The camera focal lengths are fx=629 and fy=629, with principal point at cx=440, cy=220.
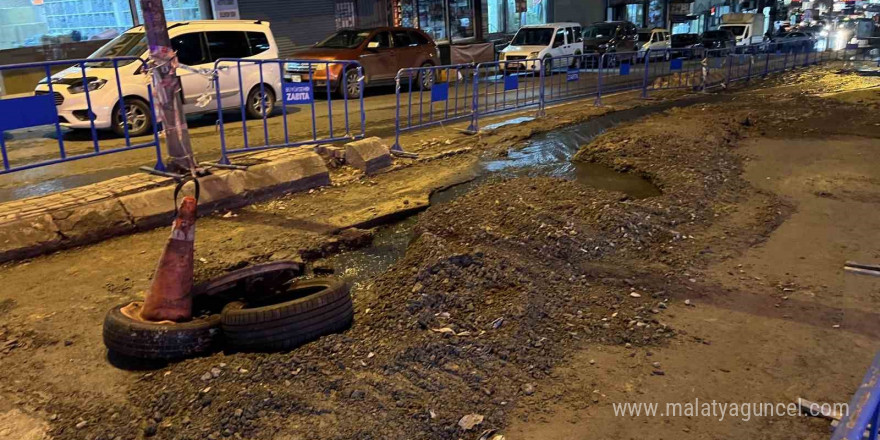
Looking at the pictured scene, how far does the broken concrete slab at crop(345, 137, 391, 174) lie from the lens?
8.98 m

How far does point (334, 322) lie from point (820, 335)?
3.35 metres

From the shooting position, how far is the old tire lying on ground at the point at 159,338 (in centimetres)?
397

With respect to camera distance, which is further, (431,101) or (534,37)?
(534,37)

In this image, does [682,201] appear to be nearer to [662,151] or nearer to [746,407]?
[662,151]

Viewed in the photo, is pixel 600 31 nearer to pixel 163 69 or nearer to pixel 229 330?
pixel 163 69

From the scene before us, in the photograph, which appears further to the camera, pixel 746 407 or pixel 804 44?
pixel 804 44

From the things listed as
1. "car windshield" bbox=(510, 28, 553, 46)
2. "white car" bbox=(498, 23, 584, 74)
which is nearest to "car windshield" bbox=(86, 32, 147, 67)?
"white car" bbox=(498, 23, 584, 74)

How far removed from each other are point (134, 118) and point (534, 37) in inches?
645

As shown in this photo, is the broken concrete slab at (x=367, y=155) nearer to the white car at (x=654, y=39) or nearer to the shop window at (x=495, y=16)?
the shop window at (x=495, y=16)

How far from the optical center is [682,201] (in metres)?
7.19

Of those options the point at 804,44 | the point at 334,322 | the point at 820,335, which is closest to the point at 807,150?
the point at 820,335

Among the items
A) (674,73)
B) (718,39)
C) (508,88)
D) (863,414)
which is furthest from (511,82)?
(718,39)

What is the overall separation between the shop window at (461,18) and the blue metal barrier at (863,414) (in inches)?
1054

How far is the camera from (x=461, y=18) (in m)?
27.8
